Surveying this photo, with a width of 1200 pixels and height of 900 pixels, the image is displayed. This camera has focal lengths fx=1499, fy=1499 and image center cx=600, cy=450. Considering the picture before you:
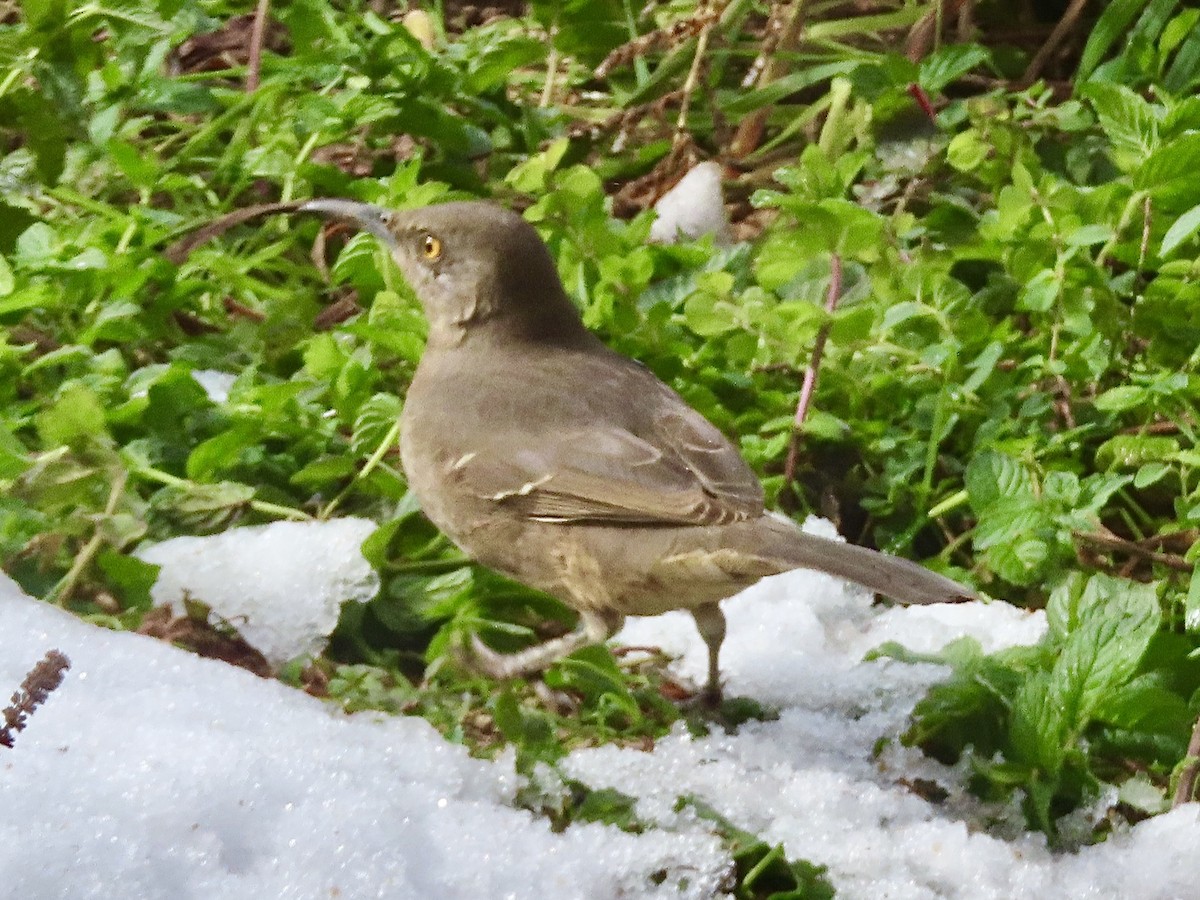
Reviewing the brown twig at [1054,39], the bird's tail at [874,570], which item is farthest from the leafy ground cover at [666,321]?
the bird's tail at [874,570]

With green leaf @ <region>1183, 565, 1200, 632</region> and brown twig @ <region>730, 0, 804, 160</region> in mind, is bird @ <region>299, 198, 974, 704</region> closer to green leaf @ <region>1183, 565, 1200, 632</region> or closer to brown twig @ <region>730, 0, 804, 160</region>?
green leaf @ <region>1183, 565, 1200, 632</region>

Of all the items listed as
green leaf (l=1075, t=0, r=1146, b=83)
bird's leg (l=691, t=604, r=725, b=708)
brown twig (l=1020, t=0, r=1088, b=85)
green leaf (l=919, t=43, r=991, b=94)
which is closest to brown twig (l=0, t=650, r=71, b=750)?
bird's leg (l=691, t=604, r=725, b=708)

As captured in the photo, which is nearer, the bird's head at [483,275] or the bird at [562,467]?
the bird at [562,467]

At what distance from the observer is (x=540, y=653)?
310 cm

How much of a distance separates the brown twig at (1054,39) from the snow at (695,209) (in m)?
1.30

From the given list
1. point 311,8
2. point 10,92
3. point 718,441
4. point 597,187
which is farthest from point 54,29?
point 718,441

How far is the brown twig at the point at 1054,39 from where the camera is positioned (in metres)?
5.45

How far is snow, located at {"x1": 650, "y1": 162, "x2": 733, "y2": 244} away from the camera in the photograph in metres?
4.92

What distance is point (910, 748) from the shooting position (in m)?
2.92

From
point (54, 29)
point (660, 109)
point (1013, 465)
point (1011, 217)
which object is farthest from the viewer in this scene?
point (660, 109)

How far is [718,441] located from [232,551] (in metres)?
1.12

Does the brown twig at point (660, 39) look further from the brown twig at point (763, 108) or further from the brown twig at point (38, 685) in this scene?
the brown twig at point (38, 685)

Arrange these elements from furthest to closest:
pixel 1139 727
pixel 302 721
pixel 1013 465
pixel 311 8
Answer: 1. pixel 311 8
2. pixel 1013 465
3. pixel 1139 727
4. pixel 302 721

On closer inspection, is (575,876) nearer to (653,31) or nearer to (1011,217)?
(1011,217)
